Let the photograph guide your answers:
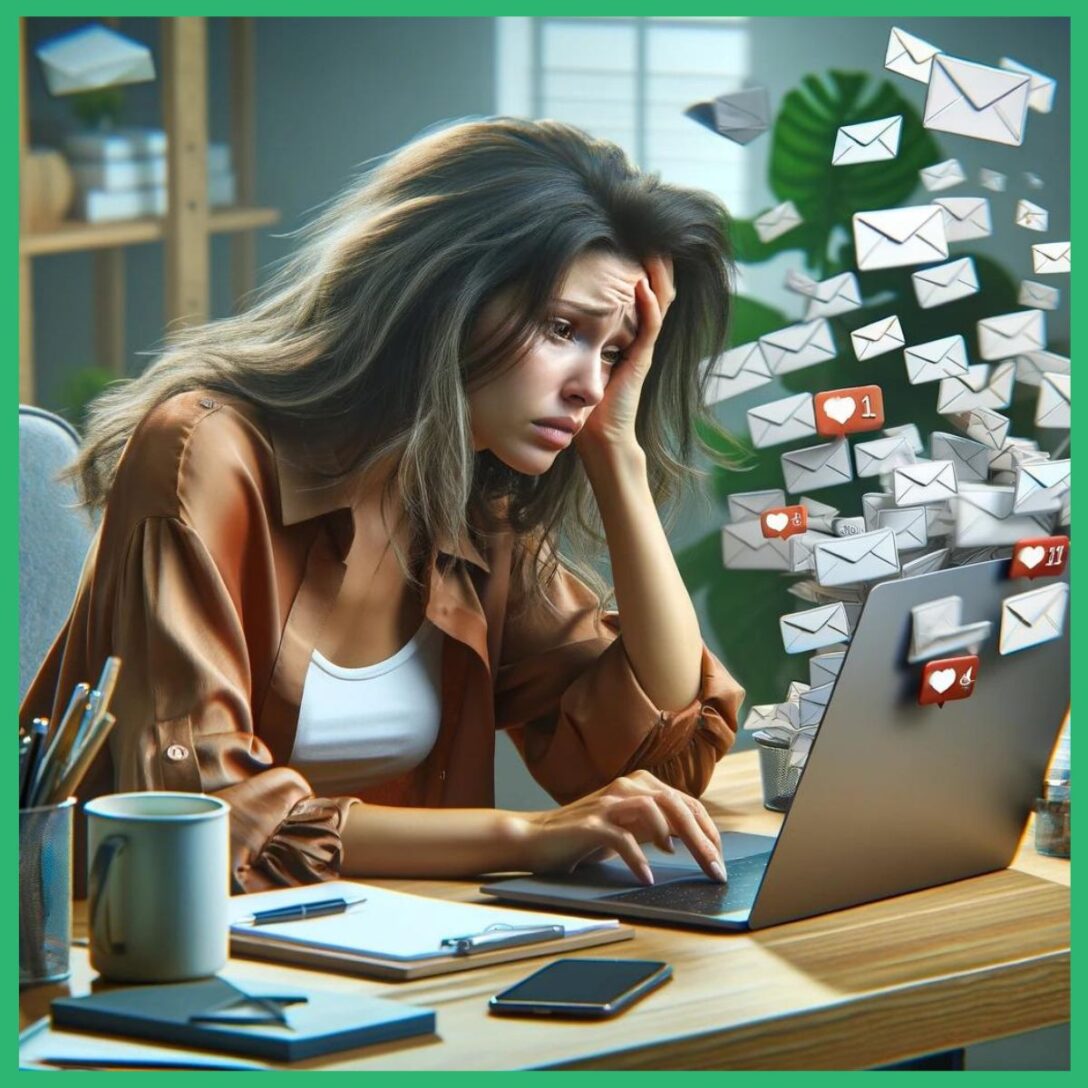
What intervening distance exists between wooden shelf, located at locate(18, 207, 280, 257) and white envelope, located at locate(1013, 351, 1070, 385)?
185 cm

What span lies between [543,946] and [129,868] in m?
0.24

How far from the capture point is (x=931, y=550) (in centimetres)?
133

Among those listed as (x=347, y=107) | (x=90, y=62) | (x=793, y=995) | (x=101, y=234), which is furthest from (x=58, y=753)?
(x=347, y=107)

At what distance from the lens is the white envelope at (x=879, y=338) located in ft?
4.39

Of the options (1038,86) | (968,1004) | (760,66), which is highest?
(760,66)

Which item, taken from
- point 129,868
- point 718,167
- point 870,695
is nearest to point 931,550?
point 870,695

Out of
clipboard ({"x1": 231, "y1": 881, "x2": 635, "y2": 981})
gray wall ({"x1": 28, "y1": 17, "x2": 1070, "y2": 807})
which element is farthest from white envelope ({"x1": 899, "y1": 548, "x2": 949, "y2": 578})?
gray wall ({"x1": 28, "y1": 17, "x2": 1070, "y2": 807})

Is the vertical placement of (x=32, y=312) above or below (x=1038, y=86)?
below

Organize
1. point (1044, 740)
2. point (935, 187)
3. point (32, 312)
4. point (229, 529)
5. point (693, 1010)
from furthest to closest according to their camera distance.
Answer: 1. point (32, 312)
2. point (935, 187)
3. point (229, 529)
4. point (1044, 740)
5. point (693, 1010)

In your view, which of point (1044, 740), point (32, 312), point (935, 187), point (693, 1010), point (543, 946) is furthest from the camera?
point (32, 312)

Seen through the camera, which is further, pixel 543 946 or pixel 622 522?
pixel 622 522

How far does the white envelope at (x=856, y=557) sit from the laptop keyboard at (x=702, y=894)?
11.5 inches

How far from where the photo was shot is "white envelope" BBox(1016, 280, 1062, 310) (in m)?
1.35

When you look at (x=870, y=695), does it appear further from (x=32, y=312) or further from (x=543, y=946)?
(x=32, y=312)
